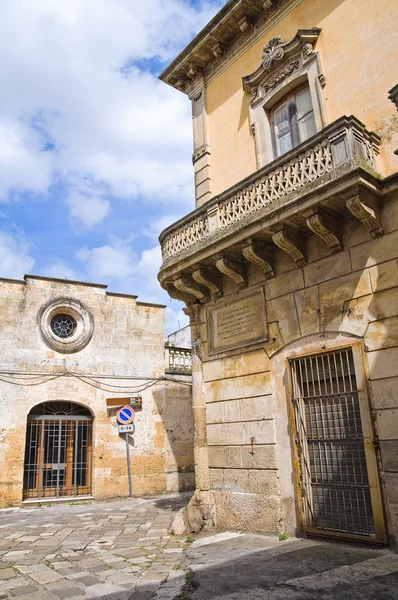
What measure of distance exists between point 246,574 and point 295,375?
294 centimetres

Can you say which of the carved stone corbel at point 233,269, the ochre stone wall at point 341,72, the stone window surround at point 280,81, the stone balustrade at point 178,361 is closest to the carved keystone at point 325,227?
the ochre stone wall at point 341,72

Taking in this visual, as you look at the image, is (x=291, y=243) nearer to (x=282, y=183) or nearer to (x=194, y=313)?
(x=282, y=183)

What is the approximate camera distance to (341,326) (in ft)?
21.4

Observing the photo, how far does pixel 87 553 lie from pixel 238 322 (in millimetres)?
4175

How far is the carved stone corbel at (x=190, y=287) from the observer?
8781 millimetres

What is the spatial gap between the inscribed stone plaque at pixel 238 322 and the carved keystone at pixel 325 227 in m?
1.57

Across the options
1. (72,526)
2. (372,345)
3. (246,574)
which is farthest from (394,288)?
(72,526)

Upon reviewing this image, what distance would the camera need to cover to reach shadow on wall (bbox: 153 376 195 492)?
583 inches

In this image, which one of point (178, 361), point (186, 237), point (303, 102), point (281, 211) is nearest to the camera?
point (281, 211)

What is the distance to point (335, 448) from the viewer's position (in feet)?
21.2

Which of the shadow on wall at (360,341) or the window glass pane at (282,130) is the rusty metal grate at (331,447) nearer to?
the shadow on wall at (360,341)

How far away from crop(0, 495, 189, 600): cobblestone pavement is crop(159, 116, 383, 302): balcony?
426cm

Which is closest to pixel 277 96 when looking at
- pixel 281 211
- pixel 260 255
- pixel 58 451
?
pixel 281 211

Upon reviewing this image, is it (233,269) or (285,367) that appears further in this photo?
(233,269)
